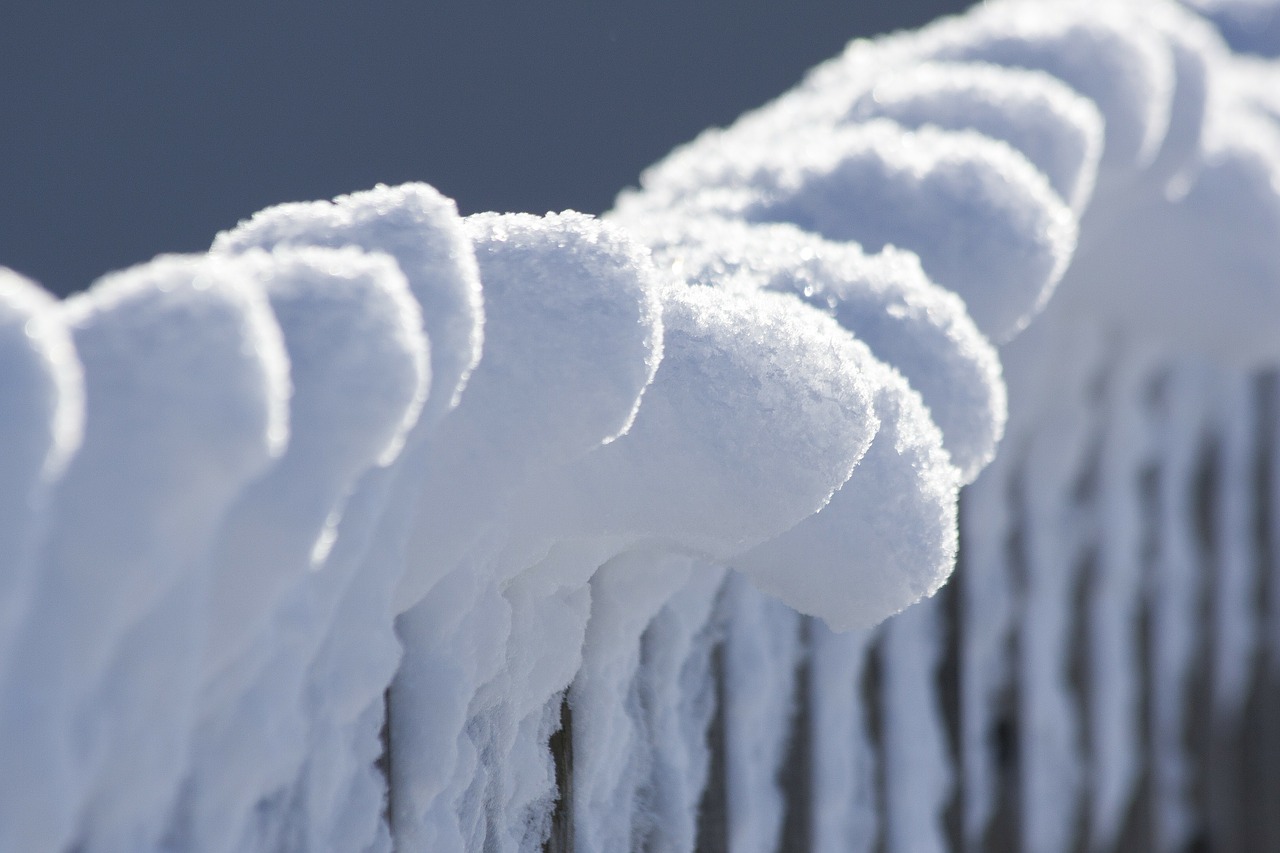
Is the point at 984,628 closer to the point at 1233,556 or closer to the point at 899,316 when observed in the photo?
the point at 1233,556

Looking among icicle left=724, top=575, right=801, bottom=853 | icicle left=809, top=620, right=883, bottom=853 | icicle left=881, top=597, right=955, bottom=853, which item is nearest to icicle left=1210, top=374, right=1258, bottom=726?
icicle left=881, top=597, right=955, bottom=853

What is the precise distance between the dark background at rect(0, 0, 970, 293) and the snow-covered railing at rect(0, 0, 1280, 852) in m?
3.43

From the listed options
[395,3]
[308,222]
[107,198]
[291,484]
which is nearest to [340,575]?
[291,484]

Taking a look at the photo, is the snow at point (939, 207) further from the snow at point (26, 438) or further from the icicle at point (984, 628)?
the snow at point (26, 438)

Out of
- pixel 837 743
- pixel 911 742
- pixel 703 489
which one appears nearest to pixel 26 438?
pixel 703 489

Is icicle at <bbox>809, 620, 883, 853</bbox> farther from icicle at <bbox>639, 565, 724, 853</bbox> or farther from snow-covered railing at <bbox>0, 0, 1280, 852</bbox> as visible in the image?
icicle at <bbox>639, 565, 724, 853</bbox>

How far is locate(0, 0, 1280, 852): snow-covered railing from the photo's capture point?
514 millimetres

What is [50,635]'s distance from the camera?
490 mm

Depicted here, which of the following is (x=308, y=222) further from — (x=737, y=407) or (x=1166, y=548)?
(x=1166, y=548)

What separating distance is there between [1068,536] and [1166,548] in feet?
0.52

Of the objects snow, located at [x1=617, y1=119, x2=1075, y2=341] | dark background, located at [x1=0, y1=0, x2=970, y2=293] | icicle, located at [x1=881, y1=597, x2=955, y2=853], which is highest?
dark background, located at [x1=0, y1=0, x2=970, y2=293]

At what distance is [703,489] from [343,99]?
424cm

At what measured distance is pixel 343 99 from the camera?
15.4ft

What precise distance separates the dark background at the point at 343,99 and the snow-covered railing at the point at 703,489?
3.43 metres
